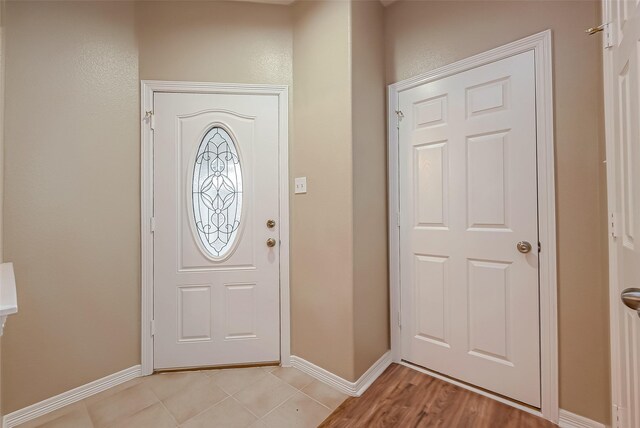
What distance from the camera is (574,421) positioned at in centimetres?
147

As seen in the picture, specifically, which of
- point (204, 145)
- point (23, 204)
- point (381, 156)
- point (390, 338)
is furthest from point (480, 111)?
point (23, 204)

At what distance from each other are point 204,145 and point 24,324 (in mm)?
1504

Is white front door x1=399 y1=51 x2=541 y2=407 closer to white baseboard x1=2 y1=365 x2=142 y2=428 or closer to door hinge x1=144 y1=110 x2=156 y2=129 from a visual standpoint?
door hinge x1=144 y1=110 x2=156 y2=129

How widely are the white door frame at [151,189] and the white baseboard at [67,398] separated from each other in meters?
0.12

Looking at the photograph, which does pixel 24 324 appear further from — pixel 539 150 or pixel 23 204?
pixel 539 150

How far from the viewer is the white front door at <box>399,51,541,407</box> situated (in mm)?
1621

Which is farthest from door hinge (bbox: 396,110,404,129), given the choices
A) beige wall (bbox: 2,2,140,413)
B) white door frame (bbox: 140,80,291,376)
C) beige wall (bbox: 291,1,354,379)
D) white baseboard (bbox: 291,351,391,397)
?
beige wall (bbox: 2,2,140,413)

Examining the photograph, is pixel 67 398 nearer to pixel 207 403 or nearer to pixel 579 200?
pixel 207 403

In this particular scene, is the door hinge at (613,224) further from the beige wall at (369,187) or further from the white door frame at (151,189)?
the white door frame at (151,189)

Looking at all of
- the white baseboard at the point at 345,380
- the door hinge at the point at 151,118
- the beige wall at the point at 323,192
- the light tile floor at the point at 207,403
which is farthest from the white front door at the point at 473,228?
the door hinge at the point at 151,118

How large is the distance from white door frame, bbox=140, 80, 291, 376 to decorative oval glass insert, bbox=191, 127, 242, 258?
312 millimetres

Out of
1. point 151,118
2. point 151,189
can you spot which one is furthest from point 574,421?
point 151,118

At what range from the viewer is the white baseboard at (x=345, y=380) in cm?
182

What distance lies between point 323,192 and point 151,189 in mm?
1221
